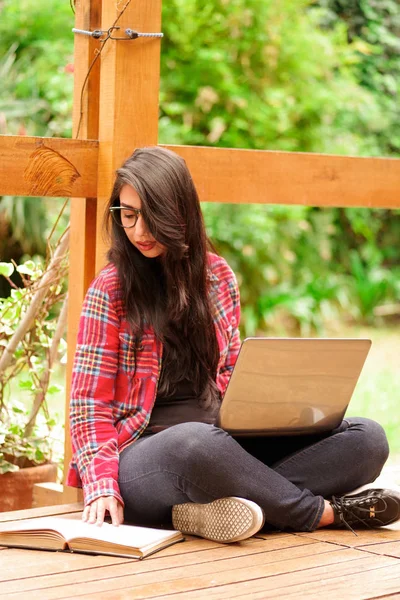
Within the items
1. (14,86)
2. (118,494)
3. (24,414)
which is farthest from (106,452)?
(14,86)

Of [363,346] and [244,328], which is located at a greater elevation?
[363,346]

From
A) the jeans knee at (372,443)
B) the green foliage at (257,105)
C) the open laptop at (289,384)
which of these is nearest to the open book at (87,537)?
the open laptop at (289,384)

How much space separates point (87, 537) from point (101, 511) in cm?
13

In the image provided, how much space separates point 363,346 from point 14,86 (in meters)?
4.34

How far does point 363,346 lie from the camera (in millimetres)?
2596

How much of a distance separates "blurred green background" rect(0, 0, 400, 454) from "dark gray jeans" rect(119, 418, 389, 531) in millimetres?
3423

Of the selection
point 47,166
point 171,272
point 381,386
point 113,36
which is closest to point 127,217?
point 171,272

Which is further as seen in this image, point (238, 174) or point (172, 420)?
point (238, 174)

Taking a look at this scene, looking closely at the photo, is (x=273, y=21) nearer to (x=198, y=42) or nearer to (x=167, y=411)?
(x=198, y=42)

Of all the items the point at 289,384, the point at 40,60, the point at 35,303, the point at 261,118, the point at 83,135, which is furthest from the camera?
the point at 261,118

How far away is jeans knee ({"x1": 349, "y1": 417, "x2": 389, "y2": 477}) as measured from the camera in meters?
2.66

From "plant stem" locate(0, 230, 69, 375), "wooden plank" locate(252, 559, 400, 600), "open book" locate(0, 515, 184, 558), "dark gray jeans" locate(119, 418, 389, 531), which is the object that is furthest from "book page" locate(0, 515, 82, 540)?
"plant stem" locate(0, 230, 69, 375)

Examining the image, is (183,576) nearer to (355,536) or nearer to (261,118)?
(355,536)

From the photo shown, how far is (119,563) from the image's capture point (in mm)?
2262
